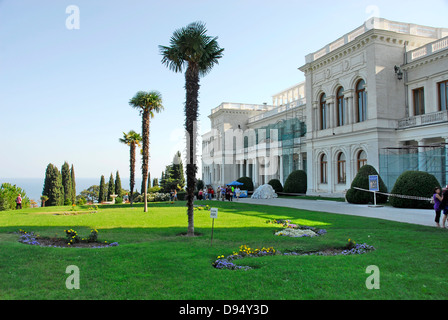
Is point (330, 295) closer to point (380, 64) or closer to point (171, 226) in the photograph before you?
point (171, 226)

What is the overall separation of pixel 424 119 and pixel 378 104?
12.2 feet

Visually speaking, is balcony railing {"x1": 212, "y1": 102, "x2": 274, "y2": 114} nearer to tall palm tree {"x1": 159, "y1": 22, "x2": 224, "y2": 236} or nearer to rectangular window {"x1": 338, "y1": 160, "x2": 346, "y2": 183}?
rectangular window {"x1": 338, "y1": 160, "x2": 346, "y2": 183}

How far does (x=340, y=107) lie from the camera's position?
114ft

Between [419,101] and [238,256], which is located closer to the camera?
[238,256]

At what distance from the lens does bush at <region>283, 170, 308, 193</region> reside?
39375 mm

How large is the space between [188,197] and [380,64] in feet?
78.8

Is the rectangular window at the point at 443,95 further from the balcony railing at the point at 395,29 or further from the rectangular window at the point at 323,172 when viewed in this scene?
the rectangular window at the point at 323,172

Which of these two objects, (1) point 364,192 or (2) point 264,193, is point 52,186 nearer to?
(2) point 264,193

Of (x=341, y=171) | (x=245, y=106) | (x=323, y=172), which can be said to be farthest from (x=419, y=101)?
(x=245, y=106)

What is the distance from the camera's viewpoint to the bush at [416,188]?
20.4 metres

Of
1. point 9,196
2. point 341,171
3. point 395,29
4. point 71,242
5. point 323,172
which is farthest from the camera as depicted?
point 323,172

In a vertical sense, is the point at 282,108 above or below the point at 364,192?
above

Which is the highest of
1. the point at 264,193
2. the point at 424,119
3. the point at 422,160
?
the point at 424,119
